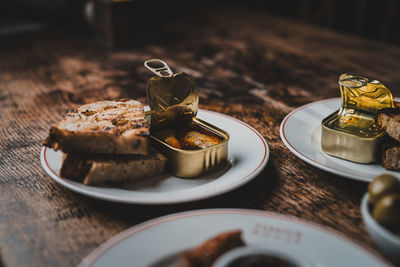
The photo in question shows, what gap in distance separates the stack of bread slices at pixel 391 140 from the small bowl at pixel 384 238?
0.95 ft

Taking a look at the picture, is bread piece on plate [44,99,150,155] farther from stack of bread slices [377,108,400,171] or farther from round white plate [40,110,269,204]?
stack of bread slices [377,108,400,171]

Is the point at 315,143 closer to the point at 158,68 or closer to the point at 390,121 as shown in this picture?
the point at 390,121

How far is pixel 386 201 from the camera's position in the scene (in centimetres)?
60

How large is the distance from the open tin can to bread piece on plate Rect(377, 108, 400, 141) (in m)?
0.37

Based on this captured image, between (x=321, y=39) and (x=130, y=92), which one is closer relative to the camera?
(x=130, y=92)

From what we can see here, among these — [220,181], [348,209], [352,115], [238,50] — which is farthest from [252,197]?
[238,50]

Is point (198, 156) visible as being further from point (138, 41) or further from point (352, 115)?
point (138, 41)

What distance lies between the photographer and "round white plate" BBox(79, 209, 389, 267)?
1.87 feet

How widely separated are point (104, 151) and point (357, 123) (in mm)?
637

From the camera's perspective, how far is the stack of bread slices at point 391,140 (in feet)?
2.78

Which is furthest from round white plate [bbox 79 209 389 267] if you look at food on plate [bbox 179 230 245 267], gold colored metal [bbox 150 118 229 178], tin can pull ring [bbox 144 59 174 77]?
tin can pull ring [bbox 144 59 174 77]

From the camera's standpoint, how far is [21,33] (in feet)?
8.04

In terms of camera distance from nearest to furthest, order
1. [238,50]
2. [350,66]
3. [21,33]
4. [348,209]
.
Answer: [348,209] < [350,66] < [238,50] < [21,33]

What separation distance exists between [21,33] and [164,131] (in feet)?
6.51
